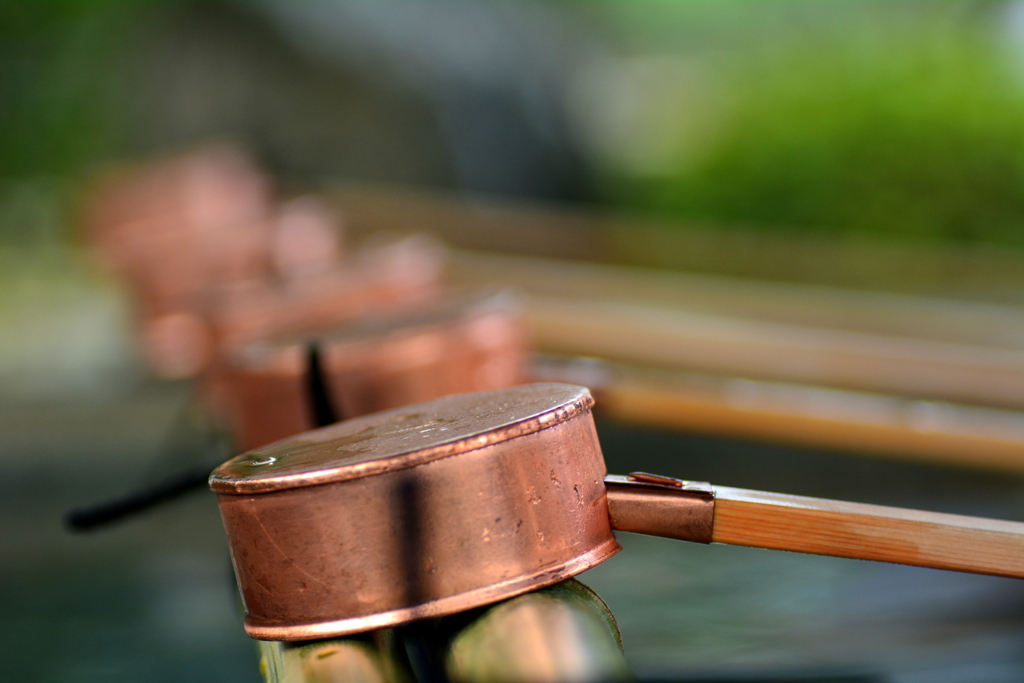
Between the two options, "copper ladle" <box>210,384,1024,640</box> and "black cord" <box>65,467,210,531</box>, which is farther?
"black cord" <box>65,467,210,531</box>

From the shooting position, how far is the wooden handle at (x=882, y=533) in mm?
812

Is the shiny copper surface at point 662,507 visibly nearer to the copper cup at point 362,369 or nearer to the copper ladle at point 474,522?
the copper ladle at point 474,522

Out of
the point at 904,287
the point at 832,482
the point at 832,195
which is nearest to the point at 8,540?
the point at 832,482

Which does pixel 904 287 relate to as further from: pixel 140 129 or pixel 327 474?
pixel 140 129

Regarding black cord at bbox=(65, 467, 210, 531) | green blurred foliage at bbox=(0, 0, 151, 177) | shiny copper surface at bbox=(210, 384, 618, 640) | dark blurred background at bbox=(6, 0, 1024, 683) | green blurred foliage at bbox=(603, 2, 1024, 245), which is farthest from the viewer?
green blurred foliage at bbox=(0, 0, 151, 177)

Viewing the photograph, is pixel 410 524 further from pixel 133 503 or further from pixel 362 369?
pixel 133 503

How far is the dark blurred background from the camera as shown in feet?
6.47

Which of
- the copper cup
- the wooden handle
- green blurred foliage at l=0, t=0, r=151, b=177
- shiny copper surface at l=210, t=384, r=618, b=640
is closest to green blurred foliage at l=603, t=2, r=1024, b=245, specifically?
green blurred foliage at l=0, t=0, r=151, b=177

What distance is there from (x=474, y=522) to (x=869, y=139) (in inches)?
193

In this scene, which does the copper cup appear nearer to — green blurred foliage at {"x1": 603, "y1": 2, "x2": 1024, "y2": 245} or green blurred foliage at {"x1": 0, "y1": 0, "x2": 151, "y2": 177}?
green blurred foliage at {"x1": 603, "y1": 2, "x2": 1024, "y2": 245}

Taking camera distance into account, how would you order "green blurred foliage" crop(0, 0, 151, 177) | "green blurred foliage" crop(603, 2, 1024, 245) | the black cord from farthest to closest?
"green blurred foliage" crop(0, 0, 151, 177), "green blurred foliage" crop(603, 2, 1024, 245), the black cord

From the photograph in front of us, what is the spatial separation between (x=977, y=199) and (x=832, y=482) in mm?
2691

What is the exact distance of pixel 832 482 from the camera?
290cm

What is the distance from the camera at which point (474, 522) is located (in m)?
0.78
